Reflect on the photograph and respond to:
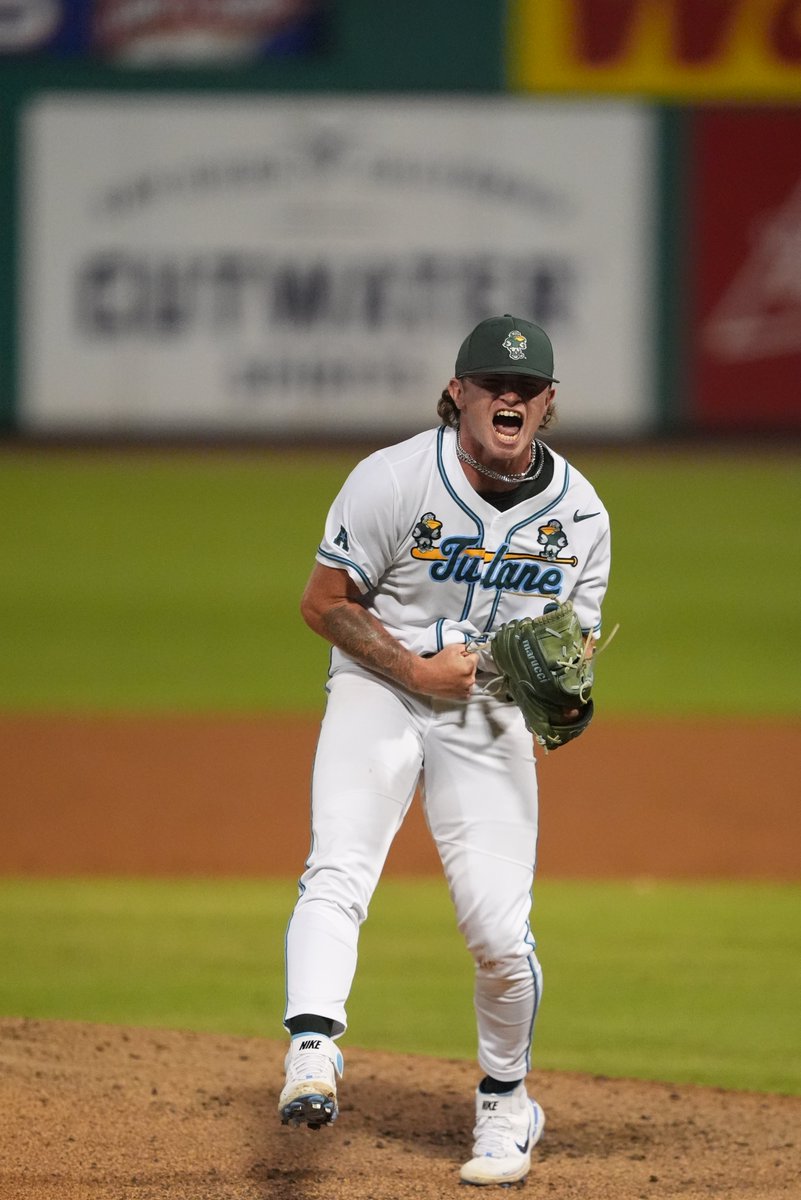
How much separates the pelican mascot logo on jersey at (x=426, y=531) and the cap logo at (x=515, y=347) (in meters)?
0.42

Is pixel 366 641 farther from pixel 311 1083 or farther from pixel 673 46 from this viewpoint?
pixel 673 46

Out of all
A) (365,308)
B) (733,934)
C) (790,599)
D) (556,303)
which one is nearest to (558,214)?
(556,303)

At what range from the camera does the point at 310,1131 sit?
4.69 metres

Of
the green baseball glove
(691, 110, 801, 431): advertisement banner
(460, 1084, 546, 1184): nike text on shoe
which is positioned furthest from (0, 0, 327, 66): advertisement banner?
(460, 1084, 546, 1184): nike text on shoe

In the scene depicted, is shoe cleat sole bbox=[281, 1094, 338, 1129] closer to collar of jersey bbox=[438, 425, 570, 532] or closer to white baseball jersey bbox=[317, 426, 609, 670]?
white baseball jersey bbox=[317, 426, 609, 670]

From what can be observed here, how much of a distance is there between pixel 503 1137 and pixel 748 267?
1526cm

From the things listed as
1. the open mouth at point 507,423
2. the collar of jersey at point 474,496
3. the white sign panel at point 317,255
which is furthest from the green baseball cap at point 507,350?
the white sign panel at point 317,255

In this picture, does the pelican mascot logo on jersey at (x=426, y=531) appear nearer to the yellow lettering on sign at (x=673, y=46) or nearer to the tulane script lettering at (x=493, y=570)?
the tulane script lettering at (x=493, y=570)

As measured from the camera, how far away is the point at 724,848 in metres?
7.81

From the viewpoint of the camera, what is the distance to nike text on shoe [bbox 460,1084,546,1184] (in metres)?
4.30

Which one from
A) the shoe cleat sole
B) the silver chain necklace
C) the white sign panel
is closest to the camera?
the shoe cleat sole

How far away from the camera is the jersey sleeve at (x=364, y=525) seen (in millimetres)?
4219

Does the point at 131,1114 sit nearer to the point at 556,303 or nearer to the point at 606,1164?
the point at 606,1164

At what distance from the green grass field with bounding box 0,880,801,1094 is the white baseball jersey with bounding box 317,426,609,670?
170cm
